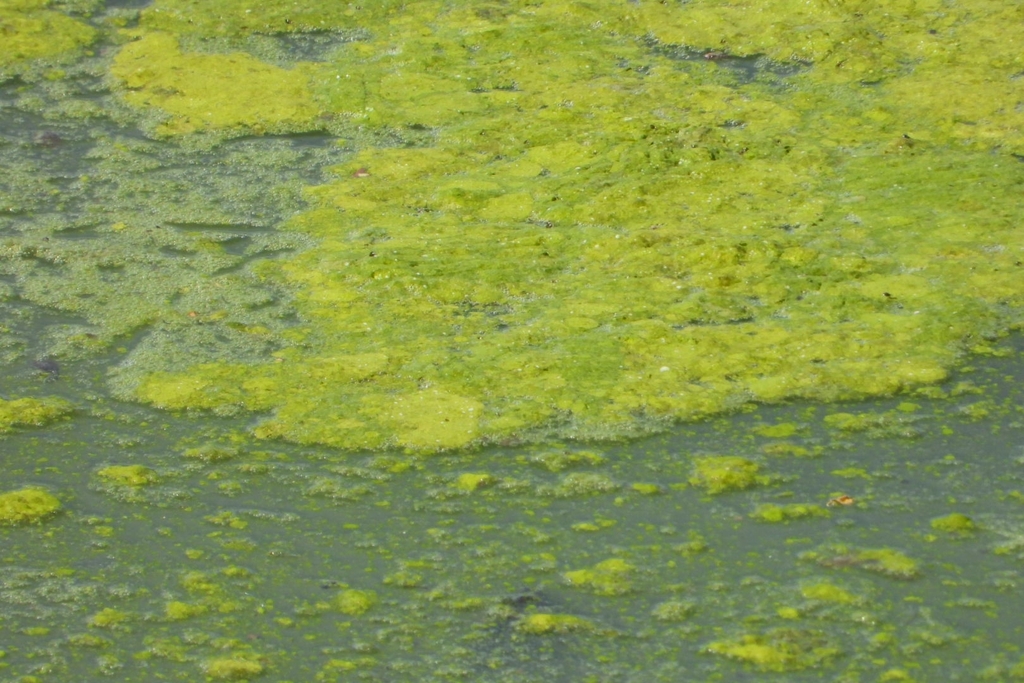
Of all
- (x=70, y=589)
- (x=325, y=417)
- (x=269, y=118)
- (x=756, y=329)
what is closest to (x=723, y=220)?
(x=756, y=329)

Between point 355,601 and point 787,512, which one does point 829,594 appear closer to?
point 787,512

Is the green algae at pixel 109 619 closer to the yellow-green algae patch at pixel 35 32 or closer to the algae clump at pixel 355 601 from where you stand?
the algae clump at pixel 355 601

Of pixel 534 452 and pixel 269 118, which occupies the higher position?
pixel 269 118

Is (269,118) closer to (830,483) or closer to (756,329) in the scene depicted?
(756,329)

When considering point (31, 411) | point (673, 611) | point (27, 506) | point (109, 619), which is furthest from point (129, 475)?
point (673, 611)

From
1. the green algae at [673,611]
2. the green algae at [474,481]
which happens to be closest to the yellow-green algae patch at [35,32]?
the green algae at [474,481]

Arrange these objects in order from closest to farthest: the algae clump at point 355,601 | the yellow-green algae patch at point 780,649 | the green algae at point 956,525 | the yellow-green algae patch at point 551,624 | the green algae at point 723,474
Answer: the yellow-green algae patch at point 780,649 < the yellow-green algae patch at point 551,624 < the algae clump at point 355,601 < the green algae at point 956,525 < the green algae at point 723,474
